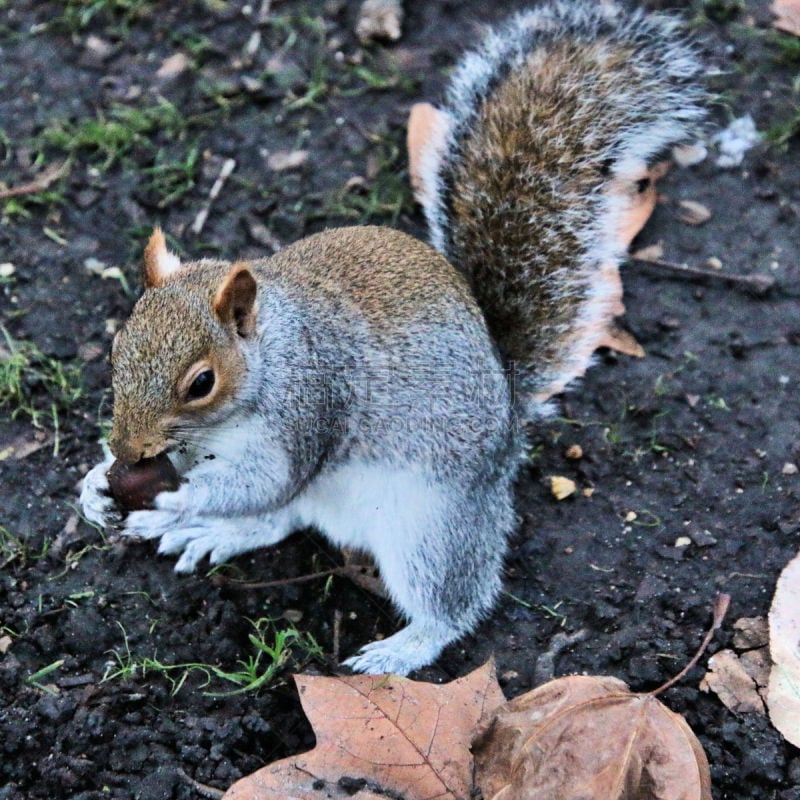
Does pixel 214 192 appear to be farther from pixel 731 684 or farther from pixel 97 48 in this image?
pixel 731 684

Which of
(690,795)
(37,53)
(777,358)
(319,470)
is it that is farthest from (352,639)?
(37,53)

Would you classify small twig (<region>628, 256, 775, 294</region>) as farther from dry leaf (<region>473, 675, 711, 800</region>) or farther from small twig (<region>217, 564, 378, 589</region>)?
dry leaf (<region>473, 675, 711, 800</region>)

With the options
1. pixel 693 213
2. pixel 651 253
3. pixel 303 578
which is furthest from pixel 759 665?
pixel 693 213

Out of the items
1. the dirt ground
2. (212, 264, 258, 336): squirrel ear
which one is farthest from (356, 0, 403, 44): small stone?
(212, 264, 258, 336): squirrel ear

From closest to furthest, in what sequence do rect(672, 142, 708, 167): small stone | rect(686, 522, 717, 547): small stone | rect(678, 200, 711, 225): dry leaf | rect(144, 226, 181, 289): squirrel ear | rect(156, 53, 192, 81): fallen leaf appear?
1. rect(144, 226, 181, 289): squirrel ear
2. rect(686, 522, 717, 547): small stone
3. rect(678, 200, 711, 225): dry leaf
4. rect(672, 142, 708, 167): small stone
5. rect(156, 53, 192, 81): fallen leaf

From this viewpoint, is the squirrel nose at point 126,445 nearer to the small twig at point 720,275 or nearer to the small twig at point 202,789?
the small twig at point 202,789

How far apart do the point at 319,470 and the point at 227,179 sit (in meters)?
1.29

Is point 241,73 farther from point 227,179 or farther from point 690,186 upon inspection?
point 690,186

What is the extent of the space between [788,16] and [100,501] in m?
2.74

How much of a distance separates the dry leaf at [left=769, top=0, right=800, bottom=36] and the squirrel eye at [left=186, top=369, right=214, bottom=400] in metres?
2.47

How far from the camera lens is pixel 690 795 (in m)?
1.94

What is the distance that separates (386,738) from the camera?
7.13 feet

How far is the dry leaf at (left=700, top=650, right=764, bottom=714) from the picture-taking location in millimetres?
2299

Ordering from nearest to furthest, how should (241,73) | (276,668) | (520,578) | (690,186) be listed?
1. (276,668)
2. (520,578)
3. (690,186)
4. (241,73)
